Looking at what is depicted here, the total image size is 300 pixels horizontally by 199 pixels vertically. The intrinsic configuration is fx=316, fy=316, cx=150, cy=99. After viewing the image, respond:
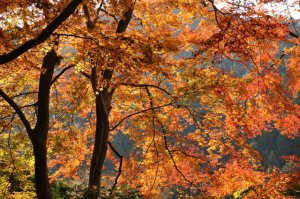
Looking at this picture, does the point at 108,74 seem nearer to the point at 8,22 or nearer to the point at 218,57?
the point at 218,57

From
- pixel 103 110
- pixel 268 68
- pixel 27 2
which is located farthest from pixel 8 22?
pixel 268 68

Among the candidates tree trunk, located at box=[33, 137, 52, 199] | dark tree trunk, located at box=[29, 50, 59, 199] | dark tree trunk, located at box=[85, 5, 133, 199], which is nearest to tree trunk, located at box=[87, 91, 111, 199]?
dark tree trunk, located at box=[85, 5, 133, 199]

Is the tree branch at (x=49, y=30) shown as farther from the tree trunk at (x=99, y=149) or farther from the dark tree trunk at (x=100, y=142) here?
the tree trunk at (x=99, y=149)

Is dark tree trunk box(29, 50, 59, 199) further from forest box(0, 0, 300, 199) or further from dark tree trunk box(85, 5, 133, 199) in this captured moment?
dark tree trunk box(85, 5, 133, 199)

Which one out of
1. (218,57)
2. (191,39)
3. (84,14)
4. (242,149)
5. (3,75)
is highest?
(191,39)

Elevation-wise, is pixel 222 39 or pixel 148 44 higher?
pixel 222 39

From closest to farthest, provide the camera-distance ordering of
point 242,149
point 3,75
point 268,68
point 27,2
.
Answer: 1. point 27,2
2. point 3,75
3. point 242,149
4. point 268,68

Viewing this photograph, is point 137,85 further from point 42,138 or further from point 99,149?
point 42,138

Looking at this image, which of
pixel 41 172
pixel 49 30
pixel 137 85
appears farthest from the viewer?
pixel 137 85

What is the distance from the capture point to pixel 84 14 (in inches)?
194

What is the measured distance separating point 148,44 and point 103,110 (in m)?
2.03

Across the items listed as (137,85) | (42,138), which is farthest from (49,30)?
(137,85)

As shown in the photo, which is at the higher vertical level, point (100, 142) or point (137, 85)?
point (137, 85)

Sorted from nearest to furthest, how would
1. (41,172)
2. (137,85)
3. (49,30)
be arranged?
(49,30)
(41,172)
(137,85)
